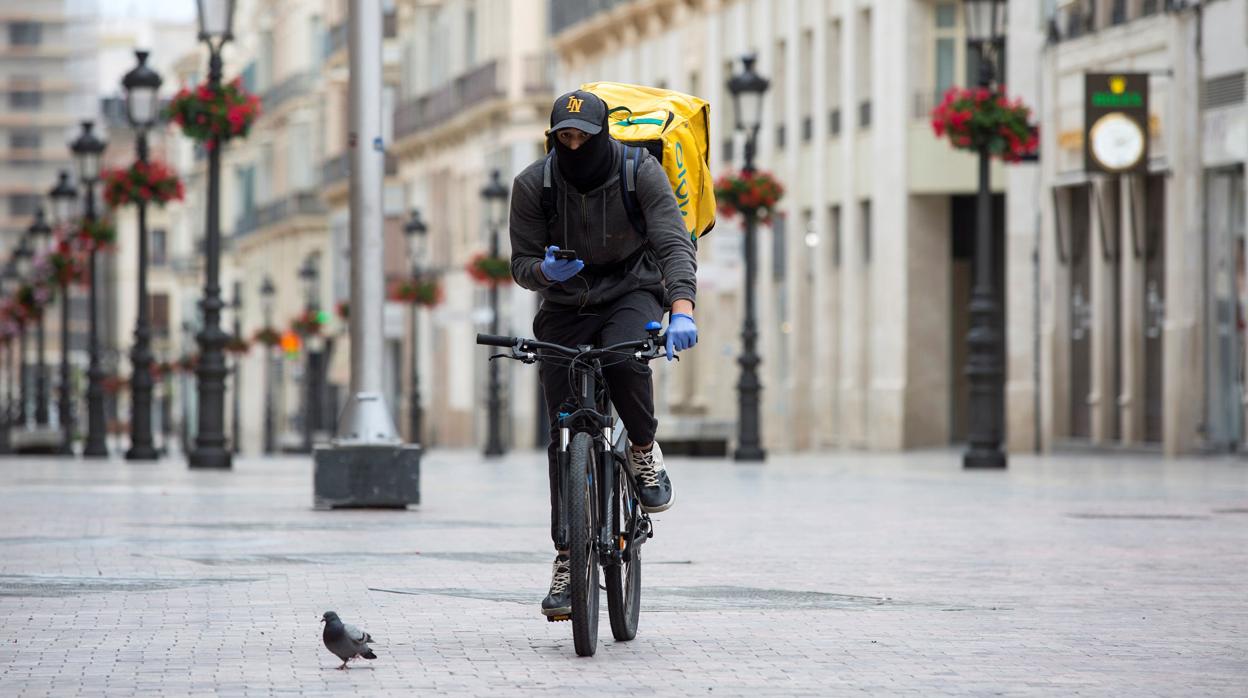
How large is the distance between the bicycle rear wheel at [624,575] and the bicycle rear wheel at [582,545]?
22cm

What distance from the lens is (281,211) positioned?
3794 inches

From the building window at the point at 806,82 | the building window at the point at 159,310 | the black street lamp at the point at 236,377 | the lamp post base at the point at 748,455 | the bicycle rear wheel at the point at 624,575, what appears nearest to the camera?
the bicycle rear wheel at the point at 624,575

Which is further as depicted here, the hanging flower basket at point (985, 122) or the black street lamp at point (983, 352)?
the hanging flower basket at point (985, 122)

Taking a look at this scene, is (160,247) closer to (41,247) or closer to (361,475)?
(41,247)

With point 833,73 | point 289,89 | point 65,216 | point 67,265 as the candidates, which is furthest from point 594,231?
point 289,89

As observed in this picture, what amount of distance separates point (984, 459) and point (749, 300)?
22.6 feet

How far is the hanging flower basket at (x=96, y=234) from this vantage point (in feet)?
141

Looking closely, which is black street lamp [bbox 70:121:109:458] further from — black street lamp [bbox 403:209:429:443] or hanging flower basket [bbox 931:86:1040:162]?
hanging flower basket [bbox 931:86:1040:162]

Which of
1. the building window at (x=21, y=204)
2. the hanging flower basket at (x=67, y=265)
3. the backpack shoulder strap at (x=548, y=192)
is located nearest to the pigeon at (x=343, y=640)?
the backpack shoulder strap at (x=548, y=192)

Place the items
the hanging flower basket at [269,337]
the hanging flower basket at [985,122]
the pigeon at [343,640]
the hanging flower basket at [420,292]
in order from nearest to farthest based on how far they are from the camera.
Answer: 1. the pigeon at [343,640]
2. the hanging flower basket at [985,122]
3. the hanging flower basket at [420,292]
4. the hanging flower basket at [269,337]

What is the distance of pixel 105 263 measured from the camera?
145 meters

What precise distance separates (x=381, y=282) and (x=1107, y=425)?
1926cm

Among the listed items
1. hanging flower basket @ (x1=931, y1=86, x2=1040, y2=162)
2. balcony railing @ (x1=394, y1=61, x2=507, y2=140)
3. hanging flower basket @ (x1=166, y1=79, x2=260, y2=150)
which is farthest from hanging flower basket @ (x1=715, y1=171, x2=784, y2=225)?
balcony railing @ (x1=394, y1=61, x2=507, y2=140)

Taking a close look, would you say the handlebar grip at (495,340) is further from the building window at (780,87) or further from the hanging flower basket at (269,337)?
the hanging flower basket at (269,337)
